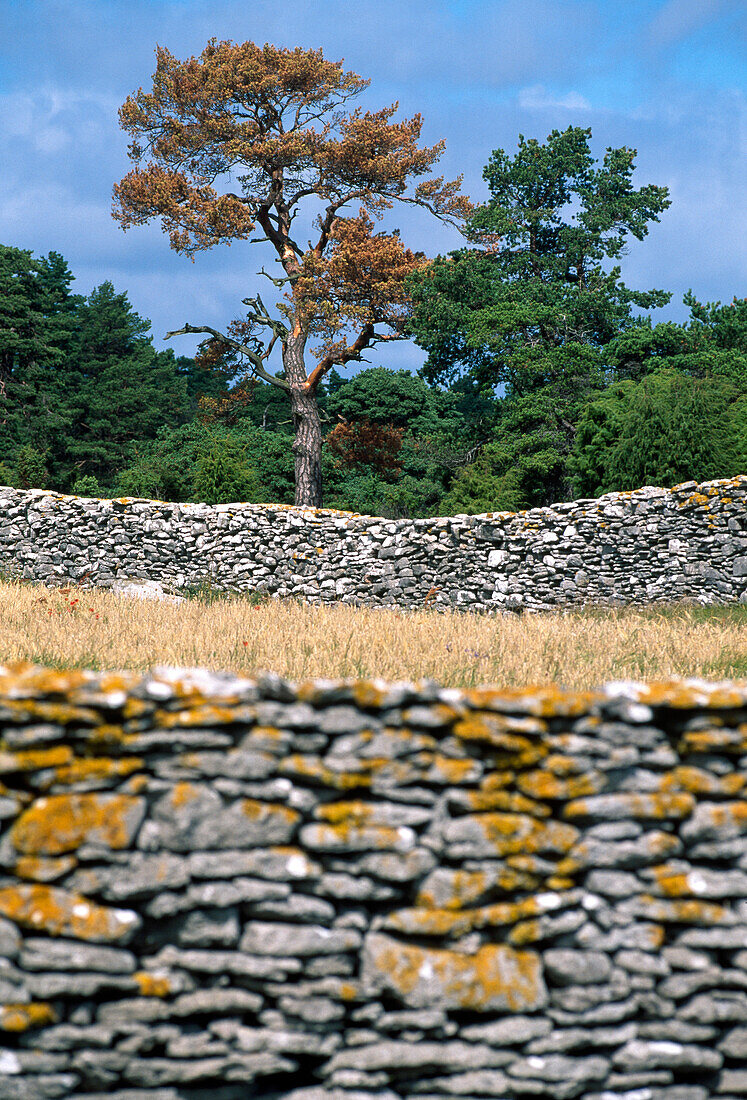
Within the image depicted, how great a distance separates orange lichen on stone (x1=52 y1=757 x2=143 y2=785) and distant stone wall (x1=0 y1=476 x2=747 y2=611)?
11.3m

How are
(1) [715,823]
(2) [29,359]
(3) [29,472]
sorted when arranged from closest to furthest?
(1) [715,823] → (3) [29,472] → (2) [29,359]

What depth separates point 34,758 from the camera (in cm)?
374

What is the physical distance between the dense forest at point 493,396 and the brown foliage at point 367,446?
2.5 inches

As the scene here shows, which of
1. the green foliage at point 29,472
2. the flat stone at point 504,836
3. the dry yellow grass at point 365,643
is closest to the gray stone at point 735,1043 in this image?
the flat stone at point 504,836

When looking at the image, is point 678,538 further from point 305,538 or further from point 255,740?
point 255,740

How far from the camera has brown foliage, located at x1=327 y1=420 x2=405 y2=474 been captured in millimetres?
31156

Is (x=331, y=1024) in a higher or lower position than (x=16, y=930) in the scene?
lower

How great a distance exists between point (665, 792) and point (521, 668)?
2801 millimetres

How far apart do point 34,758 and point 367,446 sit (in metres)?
27.9

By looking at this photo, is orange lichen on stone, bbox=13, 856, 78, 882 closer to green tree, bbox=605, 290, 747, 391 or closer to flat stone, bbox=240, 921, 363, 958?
flat stone, bbox=240, 921, 363, 958

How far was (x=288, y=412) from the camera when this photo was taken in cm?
4181

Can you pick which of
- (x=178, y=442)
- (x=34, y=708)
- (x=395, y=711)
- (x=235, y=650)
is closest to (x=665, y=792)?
(x=395, y=711)

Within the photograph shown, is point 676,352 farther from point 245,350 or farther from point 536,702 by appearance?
point 536,702

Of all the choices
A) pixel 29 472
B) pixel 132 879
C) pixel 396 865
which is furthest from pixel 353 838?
pixel 29 472
